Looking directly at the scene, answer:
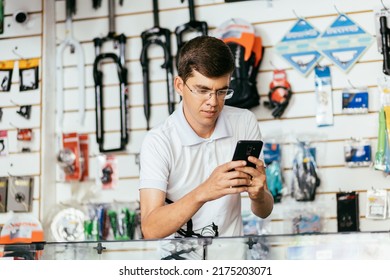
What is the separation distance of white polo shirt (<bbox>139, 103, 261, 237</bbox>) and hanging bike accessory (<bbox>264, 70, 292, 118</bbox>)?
143 centimetres

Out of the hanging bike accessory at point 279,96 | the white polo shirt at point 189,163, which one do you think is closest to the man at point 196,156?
the white polo shirt at point 189,163

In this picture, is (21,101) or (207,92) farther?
(21,101)

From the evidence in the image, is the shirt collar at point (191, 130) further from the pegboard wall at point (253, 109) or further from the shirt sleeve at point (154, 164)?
the pegboard wall at point (253, 109)

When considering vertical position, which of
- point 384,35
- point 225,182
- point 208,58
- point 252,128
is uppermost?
point 384,35

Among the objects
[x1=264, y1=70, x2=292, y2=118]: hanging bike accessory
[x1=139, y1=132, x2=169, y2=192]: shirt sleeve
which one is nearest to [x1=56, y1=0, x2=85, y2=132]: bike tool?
[x1=264, y1=70, x2=292, y2=118]: hanging bike accessory

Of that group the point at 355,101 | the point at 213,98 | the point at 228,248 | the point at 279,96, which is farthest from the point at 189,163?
the point at 355,101

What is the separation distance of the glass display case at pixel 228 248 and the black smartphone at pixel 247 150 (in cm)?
29

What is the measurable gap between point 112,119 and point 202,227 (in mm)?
1980

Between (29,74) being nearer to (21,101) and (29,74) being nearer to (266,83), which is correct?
(21,101)

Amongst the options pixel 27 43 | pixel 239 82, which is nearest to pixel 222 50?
pixel 239 82

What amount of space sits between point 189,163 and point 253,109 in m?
1.61

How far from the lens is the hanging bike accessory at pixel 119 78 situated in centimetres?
397

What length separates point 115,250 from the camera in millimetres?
1729

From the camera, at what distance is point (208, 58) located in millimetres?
2113
